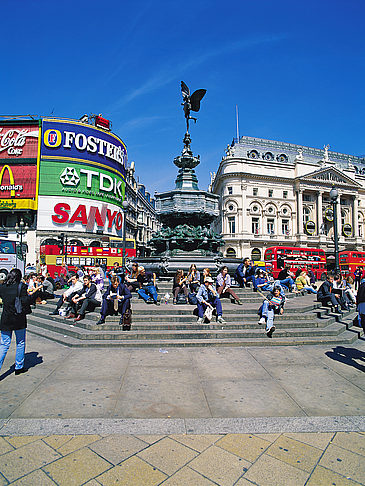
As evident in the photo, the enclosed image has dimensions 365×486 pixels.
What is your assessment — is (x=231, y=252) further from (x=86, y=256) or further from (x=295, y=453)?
(x=295, y=453)

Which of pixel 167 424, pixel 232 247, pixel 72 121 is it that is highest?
pixel 72 121

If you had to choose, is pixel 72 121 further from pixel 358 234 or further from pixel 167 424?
pixel 358 234

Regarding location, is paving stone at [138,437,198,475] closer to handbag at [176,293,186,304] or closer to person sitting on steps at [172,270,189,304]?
person sitting on steps at [172,270,189,304]

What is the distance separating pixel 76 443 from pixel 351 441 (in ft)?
9.94

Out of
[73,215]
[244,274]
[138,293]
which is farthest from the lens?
[73,215]

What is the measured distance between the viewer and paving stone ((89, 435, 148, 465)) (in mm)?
3076

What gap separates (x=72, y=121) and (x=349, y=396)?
2052 inches

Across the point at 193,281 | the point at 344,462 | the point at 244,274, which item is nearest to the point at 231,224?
the point at 244,274

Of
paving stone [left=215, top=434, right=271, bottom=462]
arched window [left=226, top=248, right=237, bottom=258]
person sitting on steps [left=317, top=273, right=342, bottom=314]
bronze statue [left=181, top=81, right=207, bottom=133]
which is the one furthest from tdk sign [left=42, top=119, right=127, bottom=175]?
paving stone [left=215, top=434, right=271, bottom=462]

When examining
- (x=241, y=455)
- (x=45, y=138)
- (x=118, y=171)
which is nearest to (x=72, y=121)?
(x=45, y=138)

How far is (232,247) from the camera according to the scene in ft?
189

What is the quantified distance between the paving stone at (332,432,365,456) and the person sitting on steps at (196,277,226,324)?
4510 millimetres

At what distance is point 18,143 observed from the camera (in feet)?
151

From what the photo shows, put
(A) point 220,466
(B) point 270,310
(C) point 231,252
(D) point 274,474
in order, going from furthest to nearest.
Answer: (C) point 231,252, (B) point 270,310, (A) point 220,466, (D) point 274,474
